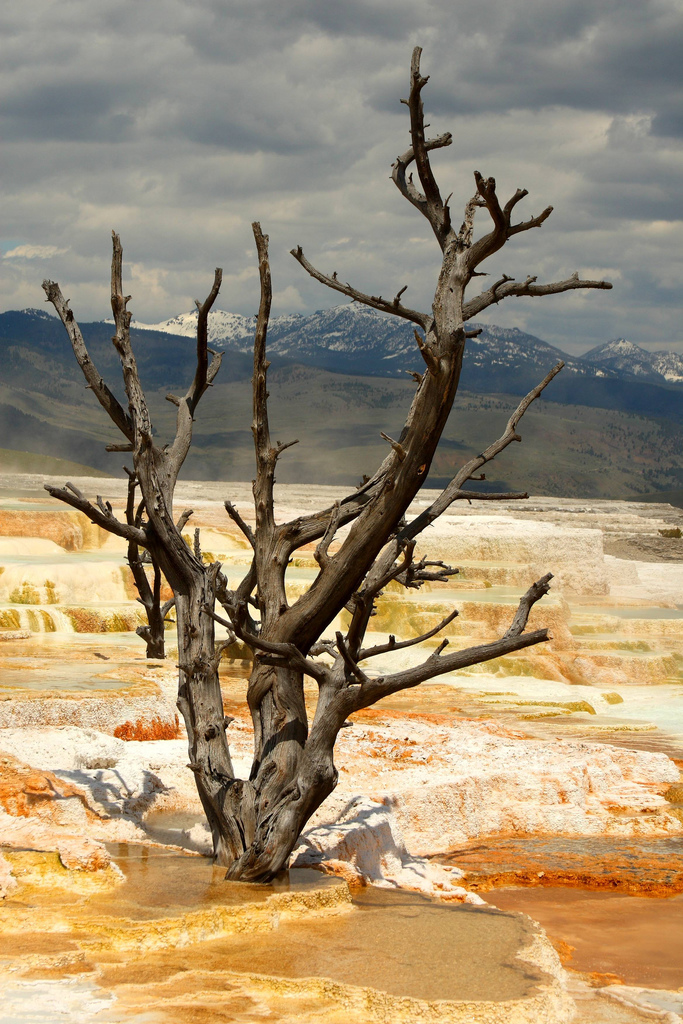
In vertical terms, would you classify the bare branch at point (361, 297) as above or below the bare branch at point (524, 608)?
above

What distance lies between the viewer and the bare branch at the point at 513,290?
5988mm

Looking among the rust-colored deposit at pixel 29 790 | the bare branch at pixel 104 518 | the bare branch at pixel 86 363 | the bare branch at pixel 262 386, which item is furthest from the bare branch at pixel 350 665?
the rust-colored deposit at pixel 29 790

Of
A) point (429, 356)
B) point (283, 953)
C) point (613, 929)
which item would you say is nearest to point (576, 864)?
point (613, 929)

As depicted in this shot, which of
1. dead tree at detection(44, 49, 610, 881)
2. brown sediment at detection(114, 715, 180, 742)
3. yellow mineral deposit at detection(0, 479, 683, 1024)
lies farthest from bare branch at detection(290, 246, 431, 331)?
brown sediment at detection(114, 715, 180, 742)

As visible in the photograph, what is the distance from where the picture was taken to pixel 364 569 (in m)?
6.45

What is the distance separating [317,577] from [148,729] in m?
5.46

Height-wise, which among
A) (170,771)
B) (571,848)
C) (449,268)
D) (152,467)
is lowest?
(571,848)

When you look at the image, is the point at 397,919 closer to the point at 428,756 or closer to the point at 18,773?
the point at 18,773

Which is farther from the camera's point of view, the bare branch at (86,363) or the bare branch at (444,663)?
the bare branch at (86,363)

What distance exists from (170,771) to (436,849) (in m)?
2.63

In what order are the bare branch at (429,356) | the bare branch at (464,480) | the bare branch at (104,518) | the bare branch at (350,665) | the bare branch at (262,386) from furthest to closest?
the bare branch at (104,518) < the bare branch at (262,386) < the bare branch at (464,480) < the bare branch at (350,665) < the bare branch at (429,356)

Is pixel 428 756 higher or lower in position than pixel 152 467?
lower

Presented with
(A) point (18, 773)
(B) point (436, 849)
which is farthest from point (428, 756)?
(A) point (18, 773)

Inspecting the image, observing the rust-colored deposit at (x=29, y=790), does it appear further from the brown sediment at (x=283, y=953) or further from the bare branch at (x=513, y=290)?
the bare branch at (x=513, y=290)
